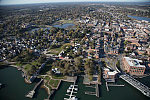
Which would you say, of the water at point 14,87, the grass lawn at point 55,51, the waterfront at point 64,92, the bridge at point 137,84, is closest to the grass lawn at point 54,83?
the waterfront at point 64,92

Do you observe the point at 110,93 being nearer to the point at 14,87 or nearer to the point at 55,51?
the point at 14,87

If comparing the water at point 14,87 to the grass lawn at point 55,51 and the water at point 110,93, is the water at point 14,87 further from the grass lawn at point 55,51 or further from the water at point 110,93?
the grass lawn at point 55,51

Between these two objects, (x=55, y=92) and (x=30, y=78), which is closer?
(x=55, y=92)

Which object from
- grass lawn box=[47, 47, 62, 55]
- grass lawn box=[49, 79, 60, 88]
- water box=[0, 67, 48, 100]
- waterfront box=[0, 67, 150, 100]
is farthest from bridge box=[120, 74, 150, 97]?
grass lawn box=[47, 47, 62, 55]

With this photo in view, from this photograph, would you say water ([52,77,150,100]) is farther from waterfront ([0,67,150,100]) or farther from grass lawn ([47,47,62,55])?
grass lawn ([47,47,62,55])

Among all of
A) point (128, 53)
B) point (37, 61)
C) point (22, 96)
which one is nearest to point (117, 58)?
point (128, 53)

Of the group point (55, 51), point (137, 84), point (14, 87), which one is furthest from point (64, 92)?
point (55, 51)

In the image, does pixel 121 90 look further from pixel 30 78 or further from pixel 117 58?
pixel 30 78
